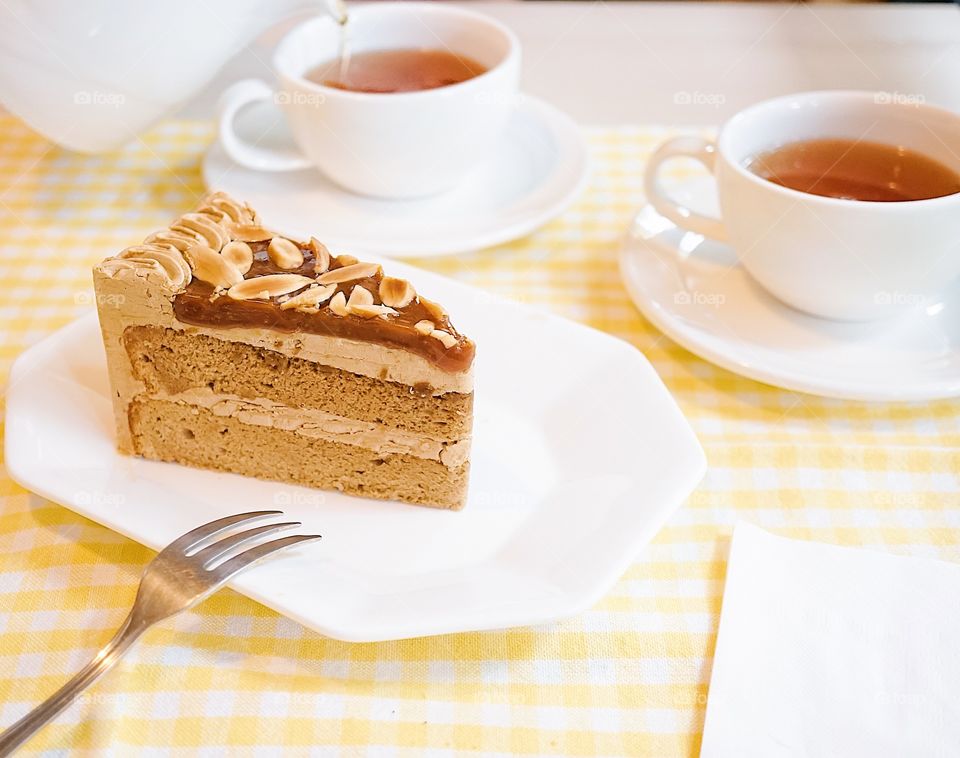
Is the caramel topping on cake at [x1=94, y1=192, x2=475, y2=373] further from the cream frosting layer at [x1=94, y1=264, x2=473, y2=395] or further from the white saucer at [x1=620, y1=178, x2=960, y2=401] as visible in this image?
the white saucer at [x1=620, y1=178, x2=960, y2=401]

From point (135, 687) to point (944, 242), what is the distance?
131 cm

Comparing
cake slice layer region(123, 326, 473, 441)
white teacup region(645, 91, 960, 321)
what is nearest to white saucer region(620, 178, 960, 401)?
white teacup region(645, 91, 960, 321)

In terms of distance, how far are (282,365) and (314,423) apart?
10 centimetres

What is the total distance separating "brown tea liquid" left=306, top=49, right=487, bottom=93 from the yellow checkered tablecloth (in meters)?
0.63

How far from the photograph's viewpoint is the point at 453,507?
1346 mm

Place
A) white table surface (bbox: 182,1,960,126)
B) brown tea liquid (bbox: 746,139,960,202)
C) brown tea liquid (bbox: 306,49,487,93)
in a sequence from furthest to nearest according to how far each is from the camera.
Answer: white table surface (bbox: 182,1,960,126) → brown tea liquid (bbox: 306,49,487,93) → brown tea liquid (bbox: 746,139,960,202)

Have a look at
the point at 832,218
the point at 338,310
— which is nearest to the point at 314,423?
the point at 338,310

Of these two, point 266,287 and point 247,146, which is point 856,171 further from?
point 247,146

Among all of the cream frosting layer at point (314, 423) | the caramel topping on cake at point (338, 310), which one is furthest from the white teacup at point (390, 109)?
the cream frosting layer at point (314, 423)

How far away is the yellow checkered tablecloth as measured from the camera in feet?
3.43

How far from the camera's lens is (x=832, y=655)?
111cm

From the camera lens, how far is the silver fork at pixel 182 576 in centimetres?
104

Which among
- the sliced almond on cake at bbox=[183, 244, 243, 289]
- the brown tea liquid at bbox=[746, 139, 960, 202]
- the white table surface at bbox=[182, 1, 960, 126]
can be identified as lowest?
the white table surface at bbox=[182, 1, 960, 126]

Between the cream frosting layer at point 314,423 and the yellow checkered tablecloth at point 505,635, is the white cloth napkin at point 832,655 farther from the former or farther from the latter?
the cream frosting layer at point 314,423
